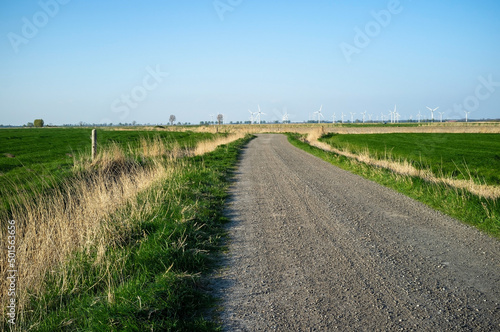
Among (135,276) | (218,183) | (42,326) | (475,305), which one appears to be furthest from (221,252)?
(218,183)

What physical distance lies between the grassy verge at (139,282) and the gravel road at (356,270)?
1.34ft

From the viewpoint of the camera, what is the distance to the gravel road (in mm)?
3703

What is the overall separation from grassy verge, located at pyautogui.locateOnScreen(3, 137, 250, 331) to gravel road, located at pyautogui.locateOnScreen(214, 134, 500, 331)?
1.34ft

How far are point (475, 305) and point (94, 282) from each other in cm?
474

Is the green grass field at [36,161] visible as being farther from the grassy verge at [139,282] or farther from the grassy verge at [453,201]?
the grassy verge at [453,201]

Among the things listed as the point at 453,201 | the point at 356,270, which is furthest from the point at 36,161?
the point at 453,201

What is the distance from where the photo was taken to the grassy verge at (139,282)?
3.64m

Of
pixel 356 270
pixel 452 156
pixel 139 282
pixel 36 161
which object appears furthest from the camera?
pixel 452 156

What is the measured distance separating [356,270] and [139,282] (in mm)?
2974

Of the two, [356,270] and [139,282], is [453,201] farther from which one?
[139,282]

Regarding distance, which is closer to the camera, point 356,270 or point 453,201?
point 356,270

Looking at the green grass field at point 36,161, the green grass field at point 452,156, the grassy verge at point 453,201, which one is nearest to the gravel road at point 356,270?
the grassy verge at point 453,201

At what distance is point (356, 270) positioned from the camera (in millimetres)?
4941

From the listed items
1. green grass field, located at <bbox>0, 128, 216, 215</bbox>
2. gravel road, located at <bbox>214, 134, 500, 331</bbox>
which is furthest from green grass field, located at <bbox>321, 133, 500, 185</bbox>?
green grass field, located at <bbox>0, 128, 216, 215</bbox>
